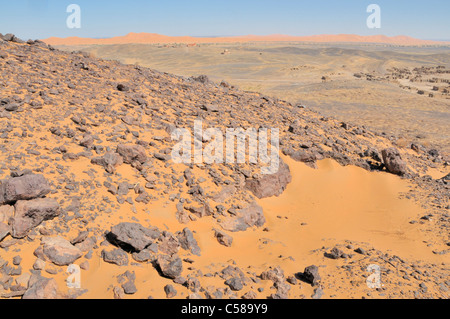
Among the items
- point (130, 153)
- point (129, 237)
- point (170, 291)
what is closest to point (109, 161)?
point (130, 153)

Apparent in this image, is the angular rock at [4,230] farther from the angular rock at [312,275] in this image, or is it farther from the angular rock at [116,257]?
the angular rock at [312,275]

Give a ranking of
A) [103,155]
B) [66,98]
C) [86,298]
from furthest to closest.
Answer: [66,98] → [103,155] → [86,298]

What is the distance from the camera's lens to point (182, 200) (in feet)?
22.2

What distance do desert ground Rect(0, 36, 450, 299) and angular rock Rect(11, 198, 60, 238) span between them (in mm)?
23

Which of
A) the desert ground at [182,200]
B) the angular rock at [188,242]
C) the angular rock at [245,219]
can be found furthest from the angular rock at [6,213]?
the angular rock at [245,219]

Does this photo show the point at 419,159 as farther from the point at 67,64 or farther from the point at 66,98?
the point at 67,64

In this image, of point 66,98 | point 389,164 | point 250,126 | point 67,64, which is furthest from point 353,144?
point 67,64

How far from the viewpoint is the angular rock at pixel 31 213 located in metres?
4.88

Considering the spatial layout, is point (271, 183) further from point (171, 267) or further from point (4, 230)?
point (4, 230)

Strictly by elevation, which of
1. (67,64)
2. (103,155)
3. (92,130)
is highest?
(67,64)

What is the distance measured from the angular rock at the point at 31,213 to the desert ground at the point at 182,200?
0.02 m

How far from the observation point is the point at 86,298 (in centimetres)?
434

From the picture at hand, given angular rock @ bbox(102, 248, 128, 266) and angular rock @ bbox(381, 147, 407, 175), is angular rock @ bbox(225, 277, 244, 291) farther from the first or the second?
angular rock @ bbox(381, 147, 407, 175)

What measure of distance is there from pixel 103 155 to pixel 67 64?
5021 mm
